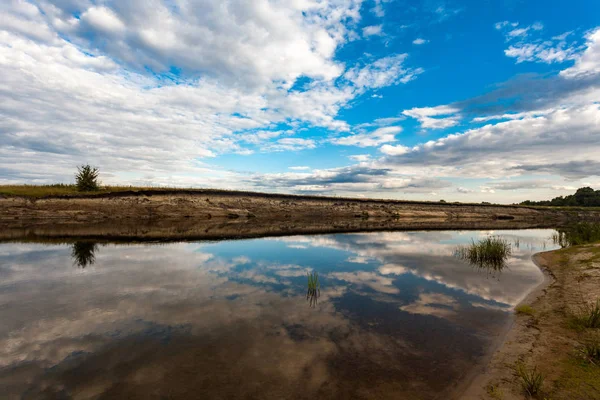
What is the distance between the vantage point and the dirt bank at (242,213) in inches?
1390

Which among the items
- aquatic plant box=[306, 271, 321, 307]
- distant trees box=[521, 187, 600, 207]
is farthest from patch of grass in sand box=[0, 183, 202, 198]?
distant trees box=[521, 187, 600, 207]

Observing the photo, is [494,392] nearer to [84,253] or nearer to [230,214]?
[84,253]

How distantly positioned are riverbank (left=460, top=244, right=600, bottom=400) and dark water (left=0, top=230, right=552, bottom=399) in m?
0.41

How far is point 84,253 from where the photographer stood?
581 inches

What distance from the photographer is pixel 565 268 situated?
13.5 metres

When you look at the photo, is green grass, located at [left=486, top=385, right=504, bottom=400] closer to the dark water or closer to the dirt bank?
the dark water

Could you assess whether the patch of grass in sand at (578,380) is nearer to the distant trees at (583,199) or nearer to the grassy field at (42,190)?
the grassy field at (42,190)

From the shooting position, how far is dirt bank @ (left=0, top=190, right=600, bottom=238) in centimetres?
3531

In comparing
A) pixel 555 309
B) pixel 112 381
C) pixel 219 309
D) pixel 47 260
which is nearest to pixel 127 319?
pixel 219 309

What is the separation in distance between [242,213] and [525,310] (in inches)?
1969

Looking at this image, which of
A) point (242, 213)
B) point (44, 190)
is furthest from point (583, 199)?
point (44, 190)

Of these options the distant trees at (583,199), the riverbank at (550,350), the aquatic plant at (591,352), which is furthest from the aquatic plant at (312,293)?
the distant trees at (583,199)

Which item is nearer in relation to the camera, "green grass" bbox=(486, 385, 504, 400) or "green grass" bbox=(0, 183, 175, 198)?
"green grass" bbox=(486, 385, 504, 400)

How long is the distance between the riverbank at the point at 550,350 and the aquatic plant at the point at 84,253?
47.8ft
